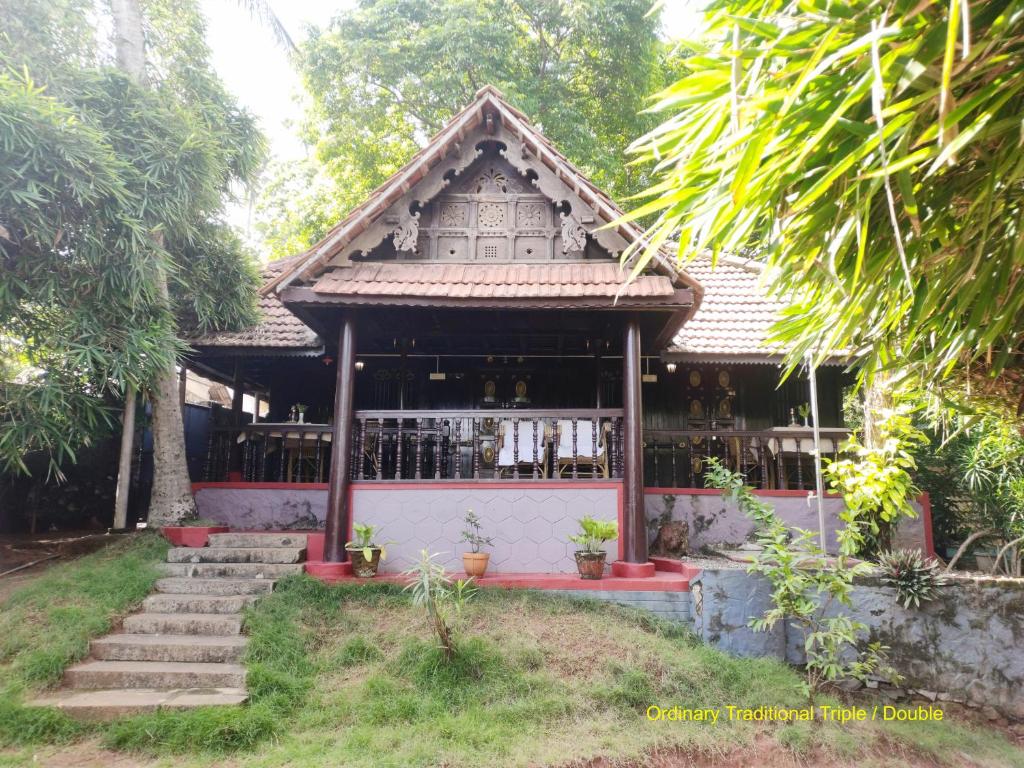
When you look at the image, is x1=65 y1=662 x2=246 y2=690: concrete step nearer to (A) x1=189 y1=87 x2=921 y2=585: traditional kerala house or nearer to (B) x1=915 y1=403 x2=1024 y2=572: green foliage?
(A) x1=189 y1=87 x2=921 y2=585: traditional kerala house

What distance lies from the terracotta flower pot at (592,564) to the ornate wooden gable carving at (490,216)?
3.50 meters

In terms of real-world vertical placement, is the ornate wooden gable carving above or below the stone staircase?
above

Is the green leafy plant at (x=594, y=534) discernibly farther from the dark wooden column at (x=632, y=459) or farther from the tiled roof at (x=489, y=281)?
the tiled roof at (x=489, y=281)

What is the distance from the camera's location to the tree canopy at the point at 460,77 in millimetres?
14953

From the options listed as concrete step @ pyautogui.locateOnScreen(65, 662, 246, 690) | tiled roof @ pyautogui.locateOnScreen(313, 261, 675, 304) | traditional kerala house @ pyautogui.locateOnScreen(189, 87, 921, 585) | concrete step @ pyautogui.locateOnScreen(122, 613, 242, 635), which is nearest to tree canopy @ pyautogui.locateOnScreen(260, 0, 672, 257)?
traditional kerala house @ pyautogui.locateOnScreen(189, 87, 921, 585)

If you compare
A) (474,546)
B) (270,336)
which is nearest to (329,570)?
(474,546)

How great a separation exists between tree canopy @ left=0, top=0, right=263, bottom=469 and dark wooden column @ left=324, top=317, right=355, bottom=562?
194 cm

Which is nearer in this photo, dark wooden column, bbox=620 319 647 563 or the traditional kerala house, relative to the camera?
dark wooden column, bbox=620 319 647 563

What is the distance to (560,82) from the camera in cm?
1627

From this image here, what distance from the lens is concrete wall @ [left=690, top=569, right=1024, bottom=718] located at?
568 centimetres

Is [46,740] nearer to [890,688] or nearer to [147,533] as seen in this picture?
[147,533]

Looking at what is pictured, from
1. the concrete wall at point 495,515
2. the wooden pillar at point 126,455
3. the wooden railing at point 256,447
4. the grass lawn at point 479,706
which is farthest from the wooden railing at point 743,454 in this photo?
the wooden pillar at point 126,455

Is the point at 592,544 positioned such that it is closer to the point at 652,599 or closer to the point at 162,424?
the point at 652,599

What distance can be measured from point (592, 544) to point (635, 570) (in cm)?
50
